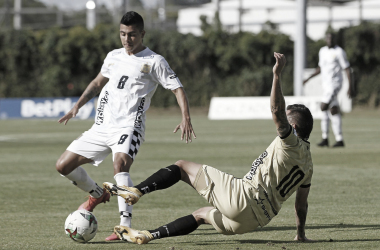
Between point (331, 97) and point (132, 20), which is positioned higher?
point (132, 20)

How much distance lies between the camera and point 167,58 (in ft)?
120

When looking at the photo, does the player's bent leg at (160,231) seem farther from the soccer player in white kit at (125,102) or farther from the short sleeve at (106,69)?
the short sleeve at (106,69)

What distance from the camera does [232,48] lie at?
36219 millimetres

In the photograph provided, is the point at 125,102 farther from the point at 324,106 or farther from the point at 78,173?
the point at 324,106

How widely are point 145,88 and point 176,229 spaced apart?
1.63m

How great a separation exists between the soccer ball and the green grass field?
8cm

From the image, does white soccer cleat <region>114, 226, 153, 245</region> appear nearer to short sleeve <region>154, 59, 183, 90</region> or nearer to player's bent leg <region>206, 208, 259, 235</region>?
player's bent leg <region>206, 208, 259, 235</region>

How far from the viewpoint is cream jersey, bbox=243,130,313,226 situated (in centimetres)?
520

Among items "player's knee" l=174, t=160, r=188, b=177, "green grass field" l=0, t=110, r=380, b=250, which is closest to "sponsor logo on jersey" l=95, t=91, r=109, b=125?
"green grass field" l=0, t=110, r=380, b=250

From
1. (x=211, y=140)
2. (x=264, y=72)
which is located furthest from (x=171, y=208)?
(x=264, y=72)

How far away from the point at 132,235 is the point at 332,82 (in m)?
10.4

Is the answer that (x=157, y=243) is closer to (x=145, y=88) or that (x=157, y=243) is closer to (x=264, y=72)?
(x=145, y=88)

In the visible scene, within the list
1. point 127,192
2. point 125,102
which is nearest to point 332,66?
point 125,102

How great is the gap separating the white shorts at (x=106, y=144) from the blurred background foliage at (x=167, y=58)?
29.0 m
